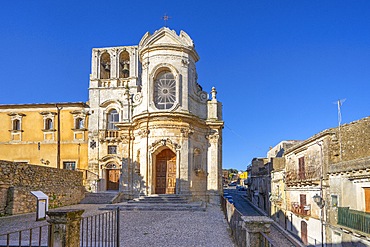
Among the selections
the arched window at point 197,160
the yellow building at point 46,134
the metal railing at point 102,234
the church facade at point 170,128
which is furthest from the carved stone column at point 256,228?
the yellow building at point 46,134

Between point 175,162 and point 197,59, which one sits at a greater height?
point 197,59

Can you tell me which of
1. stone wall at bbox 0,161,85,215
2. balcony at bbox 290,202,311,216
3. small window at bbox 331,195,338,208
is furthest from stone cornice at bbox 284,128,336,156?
stone wall at bbox 0,161,85,215

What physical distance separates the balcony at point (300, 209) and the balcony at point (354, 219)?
422cm

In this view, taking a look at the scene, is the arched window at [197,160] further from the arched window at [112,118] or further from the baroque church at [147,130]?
the arched window at [112,118]

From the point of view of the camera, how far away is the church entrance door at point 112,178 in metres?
26.5

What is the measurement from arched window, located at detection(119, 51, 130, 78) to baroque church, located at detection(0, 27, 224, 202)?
0.50m

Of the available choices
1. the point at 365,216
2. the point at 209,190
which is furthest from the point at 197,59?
the point at 365,216

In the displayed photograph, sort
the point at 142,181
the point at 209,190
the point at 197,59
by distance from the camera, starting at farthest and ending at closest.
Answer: the point at 197,59 → the point at 209,190 → the point at 142,181

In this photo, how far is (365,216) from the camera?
1323 cm

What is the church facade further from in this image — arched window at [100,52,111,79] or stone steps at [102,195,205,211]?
arched window at [100,52,111,79]

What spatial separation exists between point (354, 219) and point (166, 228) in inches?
327

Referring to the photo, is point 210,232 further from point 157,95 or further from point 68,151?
point 68,151

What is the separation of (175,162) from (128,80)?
993cm

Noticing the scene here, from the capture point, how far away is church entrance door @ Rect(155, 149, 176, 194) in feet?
67.7
